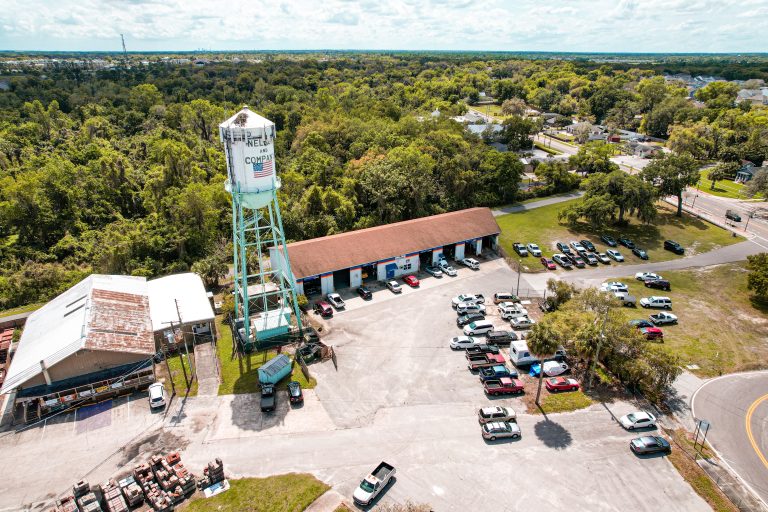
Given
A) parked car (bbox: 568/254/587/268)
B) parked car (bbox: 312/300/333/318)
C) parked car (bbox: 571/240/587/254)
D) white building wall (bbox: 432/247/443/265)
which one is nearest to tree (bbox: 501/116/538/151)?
parked car (bbox: 571/240/587/254)

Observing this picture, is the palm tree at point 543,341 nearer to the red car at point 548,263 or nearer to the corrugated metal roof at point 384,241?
the corrugated metal roof at point 384,241

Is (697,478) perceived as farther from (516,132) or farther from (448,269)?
(516,132)

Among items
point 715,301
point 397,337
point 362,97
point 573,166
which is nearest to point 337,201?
point 397,337

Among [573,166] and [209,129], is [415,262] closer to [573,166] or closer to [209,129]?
[573,166]

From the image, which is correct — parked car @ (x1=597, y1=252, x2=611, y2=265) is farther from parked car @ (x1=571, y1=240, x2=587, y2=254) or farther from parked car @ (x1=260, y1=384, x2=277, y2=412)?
parked car @ (x1=260, y1=384, x2=277, y2=412)

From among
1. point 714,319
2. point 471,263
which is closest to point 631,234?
point 714,319

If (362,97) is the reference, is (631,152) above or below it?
below
